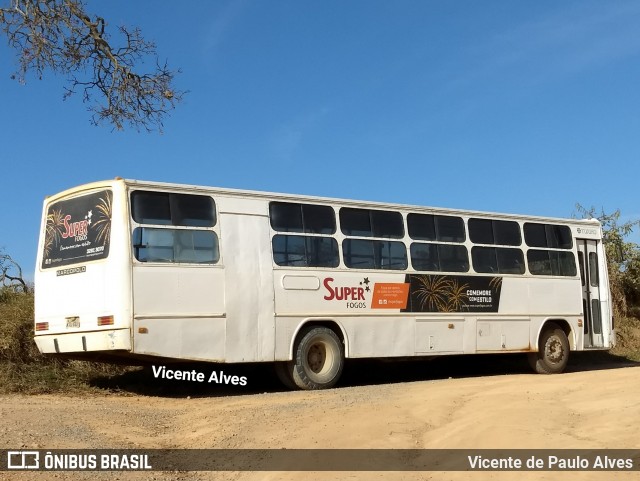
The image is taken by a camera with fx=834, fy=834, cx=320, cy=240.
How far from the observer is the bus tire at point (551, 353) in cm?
1691

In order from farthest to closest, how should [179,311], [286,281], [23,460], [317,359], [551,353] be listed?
[551,353] < [317,359] < [286,281] < [179,311] < [23,460]

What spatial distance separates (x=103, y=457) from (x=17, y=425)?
57.3 inches

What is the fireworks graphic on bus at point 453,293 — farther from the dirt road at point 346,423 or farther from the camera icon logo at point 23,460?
the camera icon logo at point 23,460

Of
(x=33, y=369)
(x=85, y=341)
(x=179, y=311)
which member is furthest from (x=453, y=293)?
(x=33, y=369)

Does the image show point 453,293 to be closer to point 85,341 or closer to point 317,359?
point 317,359

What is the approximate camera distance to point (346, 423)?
9047 millimetres

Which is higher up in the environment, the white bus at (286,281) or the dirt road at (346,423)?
the white bus at (286,281)

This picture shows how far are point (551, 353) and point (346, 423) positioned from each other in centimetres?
919

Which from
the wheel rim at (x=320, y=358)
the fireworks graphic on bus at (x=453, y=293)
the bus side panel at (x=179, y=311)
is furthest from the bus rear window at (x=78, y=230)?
the fireworks graphic on bus at (x=453, y=293)

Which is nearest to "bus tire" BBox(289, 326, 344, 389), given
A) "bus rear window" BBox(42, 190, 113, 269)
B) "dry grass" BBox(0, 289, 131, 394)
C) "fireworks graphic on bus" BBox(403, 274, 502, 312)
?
"fireworks graphic on bus" BBox(403, 274, 502, 312)

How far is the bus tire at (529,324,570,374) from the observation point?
16.9 m

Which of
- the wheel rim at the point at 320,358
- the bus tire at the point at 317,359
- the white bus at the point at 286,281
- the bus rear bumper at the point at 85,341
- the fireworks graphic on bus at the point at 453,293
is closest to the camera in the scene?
the bus rear bumper at the point at 85,341

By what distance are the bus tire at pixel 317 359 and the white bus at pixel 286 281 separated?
0.02 metres

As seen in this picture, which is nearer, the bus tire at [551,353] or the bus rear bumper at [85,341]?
the bus rear bumper at [85,341]
